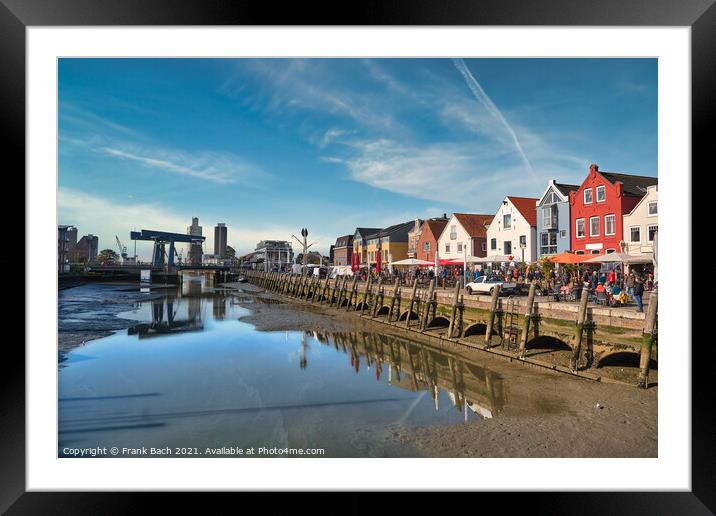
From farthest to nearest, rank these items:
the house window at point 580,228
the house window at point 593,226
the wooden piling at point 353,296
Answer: the wooden piling at point 353,296, the house window at point 580,228, the house window at point 593,226

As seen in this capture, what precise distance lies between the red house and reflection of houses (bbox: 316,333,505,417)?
33.0 ft

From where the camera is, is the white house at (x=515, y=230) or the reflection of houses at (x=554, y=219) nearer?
the reflection of houses at (x=554, y=219)

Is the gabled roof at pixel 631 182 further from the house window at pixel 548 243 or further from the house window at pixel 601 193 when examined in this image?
the house window at pixel 548 243

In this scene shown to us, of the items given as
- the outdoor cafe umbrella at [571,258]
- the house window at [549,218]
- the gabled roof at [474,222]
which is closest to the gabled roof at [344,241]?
the gabled roof at [474,222]

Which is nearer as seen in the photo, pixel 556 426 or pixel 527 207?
pixel 556 426

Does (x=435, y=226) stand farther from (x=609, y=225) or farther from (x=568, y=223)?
(x=609, y=225)

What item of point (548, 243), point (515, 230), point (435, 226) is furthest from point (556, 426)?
point (435, 226)

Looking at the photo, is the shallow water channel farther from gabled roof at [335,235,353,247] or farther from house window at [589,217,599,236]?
gabled roof at [335,235,353,247]

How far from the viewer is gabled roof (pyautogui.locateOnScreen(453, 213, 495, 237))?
32031 mm

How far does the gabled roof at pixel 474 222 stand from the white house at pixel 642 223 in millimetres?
14905

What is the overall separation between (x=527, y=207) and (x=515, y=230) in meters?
1.62

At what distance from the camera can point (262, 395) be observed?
901cm

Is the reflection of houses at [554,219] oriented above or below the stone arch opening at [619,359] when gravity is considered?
above
